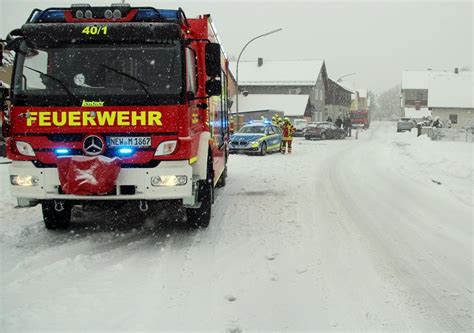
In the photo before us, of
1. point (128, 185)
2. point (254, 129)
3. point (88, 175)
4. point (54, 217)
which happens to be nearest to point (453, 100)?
point (254, 129)

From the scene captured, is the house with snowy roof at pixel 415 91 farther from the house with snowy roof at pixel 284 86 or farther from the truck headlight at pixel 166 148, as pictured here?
the truck headlight at pixel 166 148

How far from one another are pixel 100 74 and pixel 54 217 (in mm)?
2260

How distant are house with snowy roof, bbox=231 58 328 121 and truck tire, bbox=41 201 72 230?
48.5m

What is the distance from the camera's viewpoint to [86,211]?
8523mm

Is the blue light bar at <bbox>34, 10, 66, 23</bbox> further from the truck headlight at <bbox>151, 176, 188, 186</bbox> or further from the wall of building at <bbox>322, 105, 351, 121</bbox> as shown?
the wall of building at <bbox>322, 105, 351, 121</bbox>

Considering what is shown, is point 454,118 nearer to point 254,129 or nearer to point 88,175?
point 254,129

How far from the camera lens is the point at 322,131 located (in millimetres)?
37688

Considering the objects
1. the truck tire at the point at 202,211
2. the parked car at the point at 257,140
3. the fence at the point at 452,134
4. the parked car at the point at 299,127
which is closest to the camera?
the truck tire at the point at 202,211

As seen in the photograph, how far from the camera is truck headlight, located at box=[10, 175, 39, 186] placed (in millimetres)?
6176

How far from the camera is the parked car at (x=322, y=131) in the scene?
37.5 m

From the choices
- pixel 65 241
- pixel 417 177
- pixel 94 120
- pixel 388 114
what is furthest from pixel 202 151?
pixel 388 114

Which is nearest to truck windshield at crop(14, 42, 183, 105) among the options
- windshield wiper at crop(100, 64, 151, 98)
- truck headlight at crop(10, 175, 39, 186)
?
windshield wiper at crop(100, 64, 151, 98)

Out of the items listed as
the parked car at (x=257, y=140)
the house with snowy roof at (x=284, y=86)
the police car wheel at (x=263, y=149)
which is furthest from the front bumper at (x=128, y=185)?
the house with snowy roof at (x=284, y=86)

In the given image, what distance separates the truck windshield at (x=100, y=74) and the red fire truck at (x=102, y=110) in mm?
13
